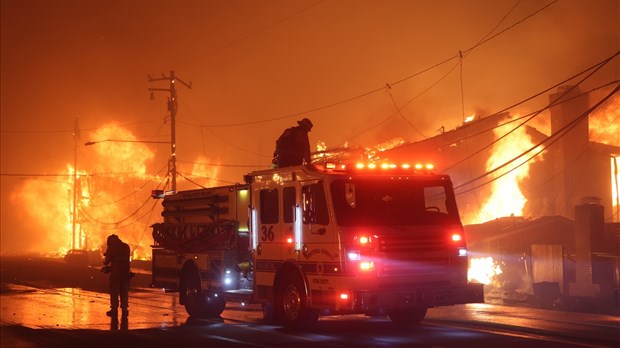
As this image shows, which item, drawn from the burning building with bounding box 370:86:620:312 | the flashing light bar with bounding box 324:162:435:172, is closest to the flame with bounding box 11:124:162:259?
the burning building with bounding box 370:86:620:312

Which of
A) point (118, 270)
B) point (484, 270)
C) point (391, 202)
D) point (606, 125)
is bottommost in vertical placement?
point (484, 270)

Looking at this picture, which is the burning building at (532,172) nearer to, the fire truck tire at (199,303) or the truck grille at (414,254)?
the fire truck tire at (199,303)

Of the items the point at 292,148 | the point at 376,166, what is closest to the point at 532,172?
the point at 292,148

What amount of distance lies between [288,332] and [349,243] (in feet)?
6.92

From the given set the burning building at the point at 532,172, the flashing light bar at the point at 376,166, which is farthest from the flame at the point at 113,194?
the flashing light bar at the point at 376,166

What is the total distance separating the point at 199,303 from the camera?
54.7 feet

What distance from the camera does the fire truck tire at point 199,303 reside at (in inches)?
655

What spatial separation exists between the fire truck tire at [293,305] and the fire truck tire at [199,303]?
3.20 meters

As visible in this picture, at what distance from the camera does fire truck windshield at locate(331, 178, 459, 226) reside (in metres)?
12.7

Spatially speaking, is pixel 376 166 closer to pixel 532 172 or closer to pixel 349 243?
pixel 349 243

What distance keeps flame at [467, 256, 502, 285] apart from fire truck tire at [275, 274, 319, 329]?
14974 millimetres

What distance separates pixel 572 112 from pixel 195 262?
121 ft

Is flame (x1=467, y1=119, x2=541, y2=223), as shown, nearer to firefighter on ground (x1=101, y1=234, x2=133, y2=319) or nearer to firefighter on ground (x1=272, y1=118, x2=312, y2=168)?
firefighter on ground (x1=101, y1=234, x2=133, y2=319)

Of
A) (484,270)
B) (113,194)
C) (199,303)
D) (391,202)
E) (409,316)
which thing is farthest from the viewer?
(113,194)
